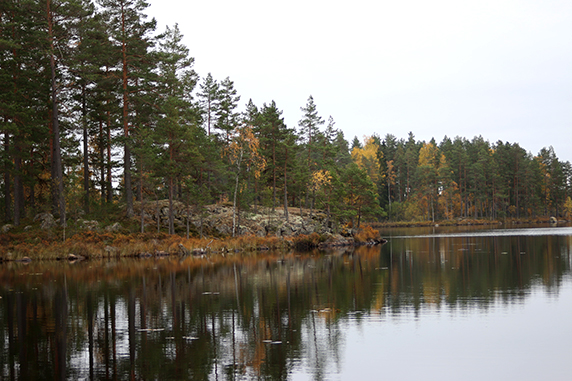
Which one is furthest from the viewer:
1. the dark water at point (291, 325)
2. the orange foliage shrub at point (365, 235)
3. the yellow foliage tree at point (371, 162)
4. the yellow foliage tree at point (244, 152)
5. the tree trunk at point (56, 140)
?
the yellow foliage tree at point (371, 162)

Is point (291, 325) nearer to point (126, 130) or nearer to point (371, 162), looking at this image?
point (126, 130)

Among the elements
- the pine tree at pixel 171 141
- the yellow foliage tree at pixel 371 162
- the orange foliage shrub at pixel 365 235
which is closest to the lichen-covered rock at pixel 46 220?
the pine tree at pixel 171 141

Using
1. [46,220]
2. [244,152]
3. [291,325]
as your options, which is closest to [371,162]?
[244,152]

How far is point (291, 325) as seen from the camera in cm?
1546

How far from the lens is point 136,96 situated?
49344mm

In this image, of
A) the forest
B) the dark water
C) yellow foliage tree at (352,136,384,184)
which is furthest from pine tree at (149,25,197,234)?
yellow foliage tree at (352,136,384,184)

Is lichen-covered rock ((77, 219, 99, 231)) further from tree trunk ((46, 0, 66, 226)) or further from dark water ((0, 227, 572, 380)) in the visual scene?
dark water ((0, 227, 572, 380))

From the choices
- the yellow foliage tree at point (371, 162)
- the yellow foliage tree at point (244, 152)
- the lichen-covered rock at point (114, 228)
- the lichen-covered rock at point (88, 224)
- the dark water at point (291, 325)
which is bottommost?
the dark water at point (291, 325)

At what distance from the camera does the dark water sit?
11062 millimetres

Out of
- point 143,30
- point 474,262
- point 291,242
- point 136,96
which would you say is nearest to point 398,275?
point 474,262

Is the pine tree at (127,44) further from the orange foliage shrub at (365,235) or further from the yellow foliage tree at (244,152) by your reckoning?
the orange foliage shrub at (365,235)

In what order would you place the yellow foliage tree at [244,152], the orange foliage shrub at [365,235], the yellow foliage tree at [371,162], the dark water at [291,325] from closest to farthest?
the dark water at [291,325]
the yellow foliage tree at [244,152]
the orange foliage shrub at [365,235]
the yellow foliage tree at [371,162]

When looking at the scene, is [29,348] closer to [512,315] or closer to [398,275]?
[512,315]

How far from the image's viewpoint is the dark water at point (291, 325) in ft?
36.3
